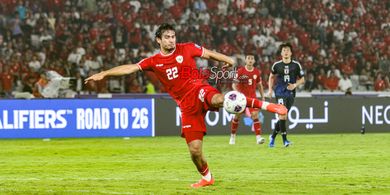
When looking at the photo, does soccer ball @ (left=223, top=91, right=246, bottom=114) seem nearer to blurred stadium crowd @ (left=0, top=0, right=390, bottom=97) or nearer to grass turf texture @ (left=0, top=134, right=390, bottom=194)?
grass turf texture @ (left=0, top=134, right=390, bottom=194)

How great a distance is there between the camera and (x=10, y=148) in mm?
22438

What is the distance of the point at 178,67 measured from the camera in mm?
12086

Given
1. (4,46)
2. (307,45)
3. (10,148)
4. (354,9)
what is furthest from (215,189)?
(354,9)

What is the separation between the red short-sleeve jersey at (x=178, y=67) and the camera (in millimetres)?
12070

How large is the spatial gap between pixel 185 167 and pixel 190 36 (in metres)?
20.5

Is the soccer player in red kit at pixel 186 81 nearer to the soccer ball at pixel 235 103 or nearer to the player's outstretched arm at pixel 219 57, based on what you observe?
the player's outstretched arm at pixel 219 57

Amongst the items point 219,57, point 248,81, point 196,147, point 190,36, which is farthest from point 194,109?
point 190,36

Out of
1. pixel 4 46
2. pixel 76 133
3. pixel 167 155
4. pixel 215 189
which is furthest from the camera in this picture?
pixel 4 46

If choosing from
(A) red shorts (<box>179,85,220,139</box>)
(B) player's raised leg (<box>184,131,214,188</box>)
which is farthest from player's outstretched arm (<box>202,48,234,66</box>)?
(B) player's raised leg (<box>184,131,214,188</box>)

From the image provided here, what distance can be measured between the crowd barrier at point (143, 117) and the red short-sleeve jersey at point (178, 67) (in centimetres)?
1490

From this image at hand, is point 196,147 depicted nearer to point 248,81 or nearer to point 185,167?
point 185,167

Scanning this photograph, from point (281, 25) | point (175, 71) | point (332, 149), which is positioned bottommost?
point (332, 149)

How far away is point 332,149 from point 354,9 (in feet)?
69.9

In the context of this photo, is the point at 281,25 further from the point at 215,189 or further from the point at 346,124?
the point at 215,189
